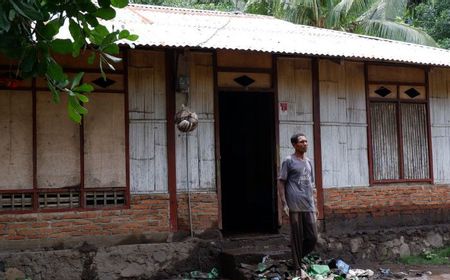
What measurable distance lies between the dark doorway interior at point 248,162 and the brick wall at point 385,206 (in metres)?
1.00

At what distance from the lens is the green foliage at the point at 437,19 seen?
18578mm

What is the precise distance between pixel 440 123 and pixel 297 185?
4172 mm

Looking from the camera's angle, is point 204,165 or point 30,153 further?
point 204,165

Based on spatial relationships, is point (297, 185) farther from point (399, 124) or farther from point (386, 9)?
point (386, 9)

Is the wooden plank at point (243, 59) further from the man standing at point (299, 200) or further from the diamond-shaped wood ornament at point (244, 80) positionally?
the man standing at point (299, 200)

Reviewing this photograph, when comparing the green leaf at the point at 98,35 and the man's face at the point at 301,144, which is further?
the man's face at the point at 301,144

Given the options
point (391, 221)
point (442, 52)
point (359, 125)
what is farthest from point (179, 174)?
point (442, 52)

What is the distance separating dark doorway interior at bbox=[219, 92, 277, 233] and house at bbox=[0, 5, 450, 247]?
5cm

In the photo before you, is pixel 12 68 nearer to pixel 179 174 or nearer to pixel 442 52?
pixel 179 174

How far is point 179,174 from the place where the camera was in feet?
26.2

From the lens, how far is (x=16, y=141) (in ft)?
23.6

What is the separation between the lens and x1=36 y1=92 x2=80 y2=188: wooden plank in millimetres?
7293

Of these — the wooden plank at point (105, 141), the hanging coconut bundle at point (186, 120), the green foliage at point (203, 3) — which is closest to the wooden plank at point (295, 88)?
the hanging coconut bundle at point (186, 120)

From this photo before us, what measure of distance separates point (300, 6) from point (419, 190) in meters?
8.78
